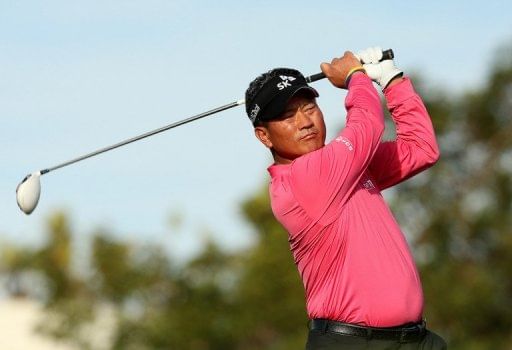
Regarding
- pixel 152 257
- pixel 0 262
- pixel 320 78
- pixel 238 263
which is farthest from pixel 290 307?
pixel 320 78

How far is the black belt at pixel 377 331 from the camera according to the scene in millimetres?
5688

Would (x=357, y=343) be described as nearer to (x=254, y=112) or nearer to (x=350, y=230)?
(x=350, y=230)

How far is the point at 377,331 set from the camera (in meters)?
5.69

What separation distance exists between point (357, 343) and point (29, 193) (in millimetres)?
2363

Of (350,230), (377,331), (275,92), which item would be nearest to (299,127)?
(275,92)

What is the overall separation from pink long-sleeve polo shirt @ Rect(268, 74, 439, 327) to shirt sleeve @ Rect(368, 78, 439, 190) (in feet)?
0.55

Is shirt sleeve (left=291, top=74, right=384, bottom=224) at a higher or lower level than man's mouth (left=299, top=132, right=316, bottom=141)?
lower

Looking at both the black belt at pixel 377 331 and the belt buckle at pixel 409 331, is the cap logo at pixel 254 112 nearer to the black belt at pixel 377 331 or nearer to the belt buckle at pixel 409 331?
the black belt at pixel 377 331

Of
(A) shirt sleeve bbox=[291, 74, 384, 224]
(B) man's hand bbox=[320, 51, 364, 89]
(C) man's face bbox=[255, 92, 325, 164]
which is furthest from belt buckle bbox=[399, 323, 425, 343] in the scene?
(B) man's hand bbox=[320, 51, 364, 89]

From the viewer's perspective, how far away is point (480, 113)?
154 feet

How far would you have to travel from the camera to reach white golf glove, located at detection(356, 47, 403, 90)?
6025 millimetres

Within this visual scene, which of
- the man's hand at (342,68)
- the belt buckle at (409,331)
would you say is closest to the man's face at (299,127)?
the man's hand at (342,68)

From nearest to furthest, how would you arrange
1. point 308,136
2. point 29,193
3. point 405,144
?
point 308,136 < point 405,144 < point 29,193

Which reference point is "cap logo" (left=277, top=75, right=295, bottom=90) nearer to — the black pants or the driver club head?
the black pants
